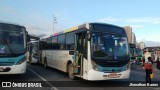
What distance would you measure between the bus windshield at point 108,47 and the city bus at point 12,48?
3903 mm

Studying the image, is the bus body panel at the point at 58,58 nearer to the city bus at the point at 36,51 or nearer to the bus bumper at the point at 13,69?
the bus bumper at the point at 13,69

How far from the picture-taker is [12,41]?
46.6 ft

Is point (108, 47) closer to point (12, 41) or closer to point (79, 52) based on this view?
point (79, 52)

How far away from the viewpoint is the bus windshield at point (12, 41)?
1393cm

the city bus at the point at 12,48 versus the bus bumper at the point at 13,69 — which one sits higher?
the city bus at the point at 12,48

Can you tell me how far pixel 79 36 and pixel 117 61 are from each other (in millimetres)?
2807

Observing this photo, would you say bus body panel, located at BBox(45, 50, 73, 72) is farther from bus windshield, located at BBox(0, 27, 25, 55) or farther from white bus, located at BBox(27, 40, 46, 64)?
white bus, located at BBox(27, 40, 46, 64)

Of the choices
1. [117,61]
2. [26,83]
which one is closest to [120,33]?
[117,61]

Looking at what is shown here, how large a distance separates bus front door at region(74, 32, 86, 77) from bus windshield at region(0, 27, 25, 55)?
2.88 meters

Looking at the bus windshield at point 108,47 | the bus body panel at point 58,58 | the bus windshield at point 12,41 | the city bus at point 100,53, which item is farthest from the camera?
the bus body panel at point 58,58

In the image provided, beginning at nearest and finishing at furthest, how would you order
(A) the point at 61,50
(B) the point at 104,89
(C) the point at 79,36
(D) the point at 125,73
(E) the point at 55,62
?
1. (B) the point at 104,89
2. (D) the point at 125,73
3. (C) the point at 79,36
4. (A) the point at 61,50
5. (E) the point at 55,62

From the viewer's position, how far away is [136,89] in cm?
1270

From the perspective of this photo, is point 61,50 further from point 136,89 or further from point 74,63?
point 136,89

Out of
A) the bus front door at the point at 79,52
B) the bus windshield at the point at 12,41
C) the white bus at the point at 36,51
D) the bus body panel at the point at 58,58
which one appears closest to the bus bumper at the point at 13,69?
the bus windshield at the point at 12,41
